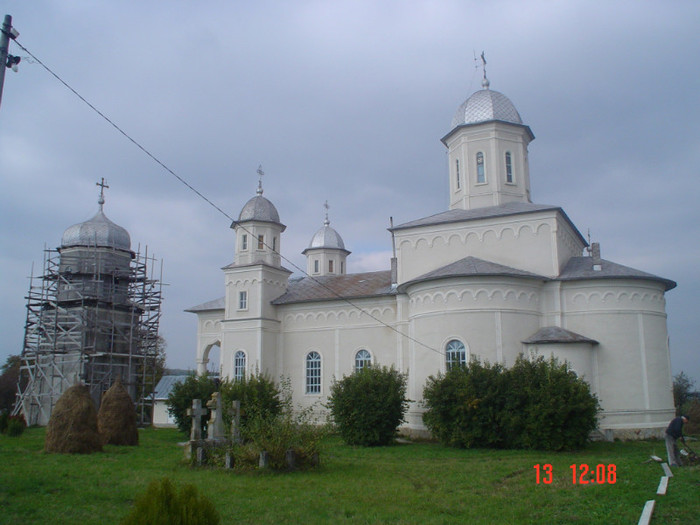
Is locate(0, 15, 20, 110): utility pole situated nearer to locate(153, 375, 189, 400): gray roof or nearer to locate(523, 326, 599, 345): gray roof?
locate(523, 326, 599, 345): gray roof

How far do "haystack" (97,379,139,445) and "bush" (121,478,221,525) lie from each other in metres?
13.8

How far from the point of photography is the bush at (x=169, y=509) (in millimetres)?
5660

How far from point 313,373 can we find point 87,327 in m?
11.7

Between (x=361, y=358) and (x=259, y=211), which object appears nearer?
(x=361, y=358)

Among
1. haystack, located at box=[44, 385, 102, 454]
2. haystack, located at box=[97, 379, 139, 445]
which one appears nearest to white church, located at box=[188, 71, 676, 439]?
haystack, located at box=[97, 379, 139, 445]

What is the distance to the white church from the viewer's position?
21609mm

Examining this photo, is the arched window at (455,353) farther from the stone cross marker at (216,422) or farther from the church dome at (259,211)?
the church dome at (259,211)

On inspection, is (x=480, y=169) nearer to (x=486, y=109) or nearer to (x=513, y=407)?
(x=486, y=109)

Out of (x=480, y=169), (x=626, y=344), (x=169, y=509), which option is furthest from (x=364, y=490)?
(x=480, y=169)

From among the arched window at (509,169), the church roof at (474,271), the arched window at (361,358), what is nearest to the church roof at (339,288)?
the arched window at (361,358)

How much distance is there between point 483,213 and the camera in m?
25.0

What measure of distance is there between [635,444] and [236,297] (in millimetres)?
18713
